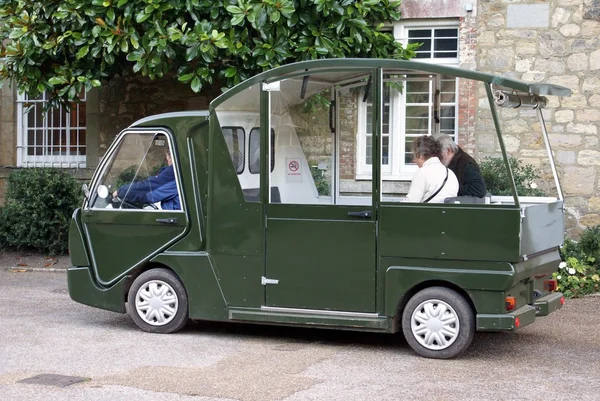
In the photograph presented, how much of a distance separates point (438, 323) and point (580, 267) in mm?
4235

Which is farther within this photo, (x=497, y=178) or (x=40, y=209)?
(x=40, y=209)

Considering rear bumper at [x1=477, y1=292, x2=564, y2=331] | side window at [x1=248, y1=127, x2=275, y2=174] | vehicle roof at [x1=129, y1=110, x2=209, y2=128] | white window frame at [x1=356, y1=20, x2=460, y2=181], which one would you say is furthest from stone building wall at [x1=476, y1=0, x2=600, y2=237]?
vehicle roof at [x1=129, y1=110, x2=209, y2=128]

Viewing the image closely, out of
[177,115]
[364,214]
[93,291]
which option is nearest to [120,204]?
[93,291]

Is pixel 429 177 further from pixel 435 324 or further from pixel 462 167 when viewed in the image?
pixel 435 324

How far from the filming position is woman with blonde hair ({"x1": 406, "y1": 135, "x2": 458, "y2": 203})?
8367 millimetres

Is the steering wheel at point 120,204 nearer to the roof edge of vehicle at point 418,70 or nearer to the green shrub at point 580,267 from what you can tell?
the roof edge of vehicle at point 418,70

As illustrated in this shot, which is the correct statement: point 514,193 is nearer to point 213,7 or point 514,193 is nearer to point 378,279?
point 378,279

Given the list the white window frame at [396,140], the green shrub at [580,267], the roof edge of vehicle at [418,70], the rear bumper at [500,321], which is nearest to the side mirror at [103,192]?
the roof edge of vehicle at [418,70]

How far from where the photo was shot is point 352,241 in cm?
850

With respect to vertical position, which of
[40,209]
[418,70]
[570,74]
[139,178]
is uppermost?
[570,74]

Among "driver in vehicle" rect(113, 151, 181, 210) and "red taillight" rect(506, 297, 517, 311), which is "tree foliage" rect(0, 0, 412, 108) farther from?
"red taillight" rect(506, 297, 517, 311)

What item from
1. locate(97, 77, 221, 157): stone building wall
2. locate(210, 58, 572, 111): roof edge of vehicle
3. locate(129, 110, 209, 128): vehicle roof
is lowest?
locate(129, 110, 209, 128): vehicle roof

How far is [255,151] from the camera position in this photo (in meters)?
9.01

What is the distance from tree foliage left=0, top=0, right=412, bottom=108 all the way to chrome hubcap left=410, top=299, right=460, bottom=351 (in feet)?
16.6
